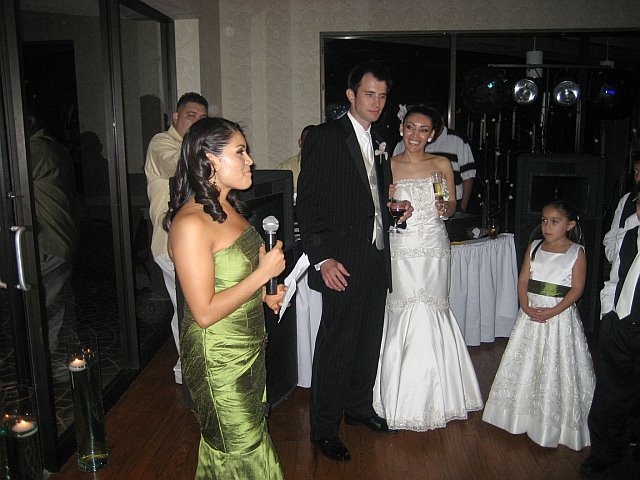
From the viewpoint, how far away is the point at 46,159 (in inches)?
125

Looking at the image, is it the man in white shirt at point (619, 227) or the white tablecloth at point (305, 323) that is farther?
the white tablecloth at point (305, 323)

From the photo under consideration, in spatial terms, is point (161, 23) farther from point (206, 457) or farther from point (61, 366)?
point (206, 457)

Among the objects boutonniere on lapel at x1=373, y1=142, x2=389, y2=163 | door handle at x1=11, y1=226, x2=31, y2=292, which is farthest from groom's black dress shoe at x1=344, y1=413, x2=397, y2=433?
door handle at x1=11, y1=226, x2=31, y2=292

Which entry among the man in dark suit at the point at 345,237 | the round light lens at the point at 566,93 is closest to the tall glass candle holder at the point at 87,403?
the man in dark suit at the point at 345,237

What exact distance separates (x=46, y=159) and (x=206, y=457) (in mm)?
1922

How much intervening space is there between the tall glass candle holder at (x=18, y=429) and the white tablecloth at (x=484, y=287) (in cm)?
306

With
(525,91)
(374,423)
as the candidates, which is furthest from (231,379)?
(525,91)

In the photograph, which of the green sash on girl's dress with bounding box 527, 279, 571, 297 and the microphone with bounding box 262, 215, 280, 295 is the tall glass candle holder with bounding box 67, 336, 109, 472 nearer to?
the microphone with bounding box 262, 215, 280, 295

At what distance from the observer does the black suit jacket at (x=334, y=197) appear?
2.89 metres

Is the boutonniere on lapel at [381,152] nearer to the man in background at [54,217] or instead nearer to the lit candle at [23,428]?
the man in background at [54,217]

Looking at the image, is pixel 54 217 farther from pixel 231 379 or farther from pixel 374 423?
pixel 374 423

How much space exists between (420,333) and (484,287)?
1578mm

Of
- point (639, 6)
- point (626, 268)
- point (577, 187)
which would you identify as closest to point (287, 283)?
point (626, 268)

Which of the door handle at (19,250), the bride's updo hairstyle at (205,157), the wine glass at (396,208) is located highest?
the bride's updo hairstyle at (205,157)
